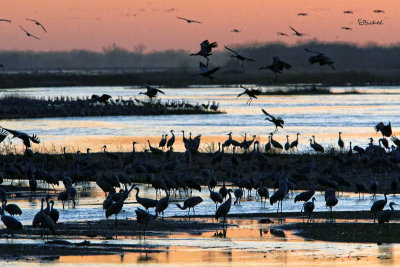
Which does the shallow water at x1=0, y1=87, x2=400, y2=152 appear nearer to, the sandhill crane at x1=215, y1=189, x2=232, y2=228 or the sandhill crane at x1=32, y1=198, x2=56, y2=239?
the sandhill crane at x1=215, y1=189, x2=232, y2=228

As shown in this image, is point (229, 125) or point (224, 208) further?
point (229, 125)

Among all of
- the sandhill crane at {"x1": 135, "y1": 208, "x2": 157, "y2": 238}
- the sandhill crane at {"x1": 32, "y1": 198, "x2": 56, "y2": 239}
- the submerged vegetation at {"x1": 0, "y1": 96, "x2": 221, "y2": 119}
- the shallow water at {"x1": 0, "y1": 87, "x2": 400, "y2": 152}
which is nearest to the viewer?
the sandhill crane at {"x1": 32, "y1": 198, "x2": 56, "y2": 239}

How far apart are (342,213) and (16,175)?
11058 mm

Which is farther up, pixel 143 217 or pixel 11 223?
pixel 143 217

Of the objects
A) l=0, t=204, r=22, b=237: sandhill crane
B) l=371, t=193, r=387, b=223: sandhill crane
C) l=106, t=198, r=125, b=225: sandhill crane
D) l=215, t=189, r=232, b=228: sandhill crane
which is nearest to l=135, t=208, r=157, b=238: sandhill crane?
l=106, t=198, r=125, b=225: sandhill crane

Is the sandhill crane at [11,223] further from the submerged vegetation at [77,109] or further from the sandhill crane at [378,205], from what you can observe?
the submerged vegetation at [77,109]

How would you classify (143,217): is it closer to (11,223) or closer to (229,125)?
(11,223)

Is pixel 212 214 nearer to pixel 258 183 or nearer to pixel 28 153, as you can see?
pixel 258 183

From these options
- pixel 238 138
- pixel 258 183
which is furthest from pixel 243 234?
pixel 238 138

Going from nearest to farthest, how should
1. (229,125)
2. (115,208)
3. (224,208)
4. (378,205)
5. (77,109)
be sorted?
(224,208), (115,208), (378,205), (229,125), (77,109)

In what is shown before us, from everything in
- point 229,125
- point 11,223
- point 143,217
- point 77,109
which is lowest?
point 11,223

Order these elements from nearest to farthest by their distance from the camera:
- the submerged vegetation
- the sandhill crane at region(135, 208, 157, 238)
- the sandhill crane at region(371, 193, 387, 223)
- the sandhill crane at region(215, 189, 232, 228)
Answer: the sandhill crane at region(135, 208, 157, 238)
the sandhill crane at region(215, 189, 232, 228)
the sandhill crane at region(371, 193, 387, 223)
the submerged vegetation

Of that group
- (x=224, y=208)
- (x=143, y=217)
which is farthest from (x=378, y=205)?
(x=143, y=217)

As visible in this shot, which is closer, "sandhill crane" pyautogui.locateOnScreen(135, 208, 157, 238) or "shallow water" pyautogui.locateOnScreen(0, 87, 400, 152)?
"sandhill crane" pyautogui.locateOnScreen(135, 208, 157, 238)
